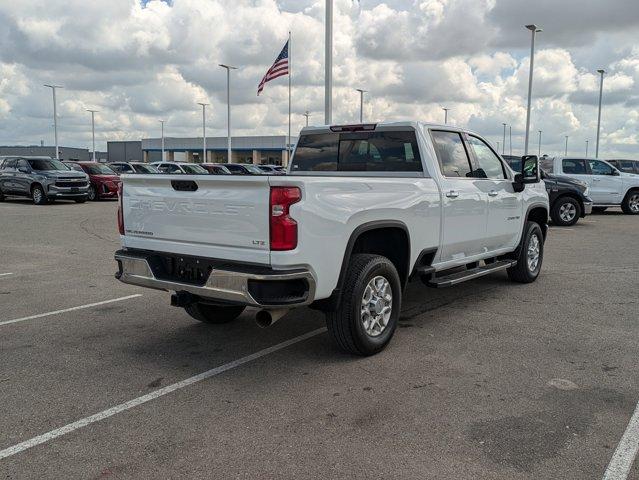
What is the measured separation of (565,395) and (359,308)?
5.29 feet

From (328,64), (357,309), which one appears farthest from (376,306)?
(328,64)

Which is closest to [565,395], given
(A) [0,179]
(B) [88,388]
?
(B) [88,388]

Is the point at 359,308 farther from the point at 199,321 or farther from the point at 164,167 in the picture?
the point at 164,167

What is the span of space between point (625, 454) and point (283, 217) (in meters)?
2.52

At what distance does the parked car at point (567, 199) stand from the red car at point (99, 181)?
56.4ft

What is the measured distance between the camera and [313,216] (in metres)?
4.16

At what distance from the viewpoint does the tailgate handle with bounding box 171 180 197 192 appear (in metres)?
→ 4.52

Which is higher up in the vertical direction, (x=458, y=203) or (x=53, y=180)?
(x=458, y=203)

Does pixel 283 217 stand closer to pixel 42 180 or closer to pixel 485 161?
pixel 485 161

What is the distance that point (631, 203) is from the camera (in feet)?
64.5

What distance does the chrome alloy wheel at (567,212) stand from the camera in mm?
16125

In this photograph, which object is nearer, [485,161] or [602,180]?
[485,161]

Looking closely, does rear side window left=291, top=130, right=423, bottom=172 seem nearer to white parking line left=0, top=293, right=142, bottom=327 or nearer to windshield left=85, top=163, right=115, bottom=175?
white parking line left=0, top=293, right=142, bottom=327

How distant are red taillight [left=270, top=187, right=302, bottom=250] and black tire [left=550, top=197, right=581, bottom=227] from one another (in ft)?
45.7
